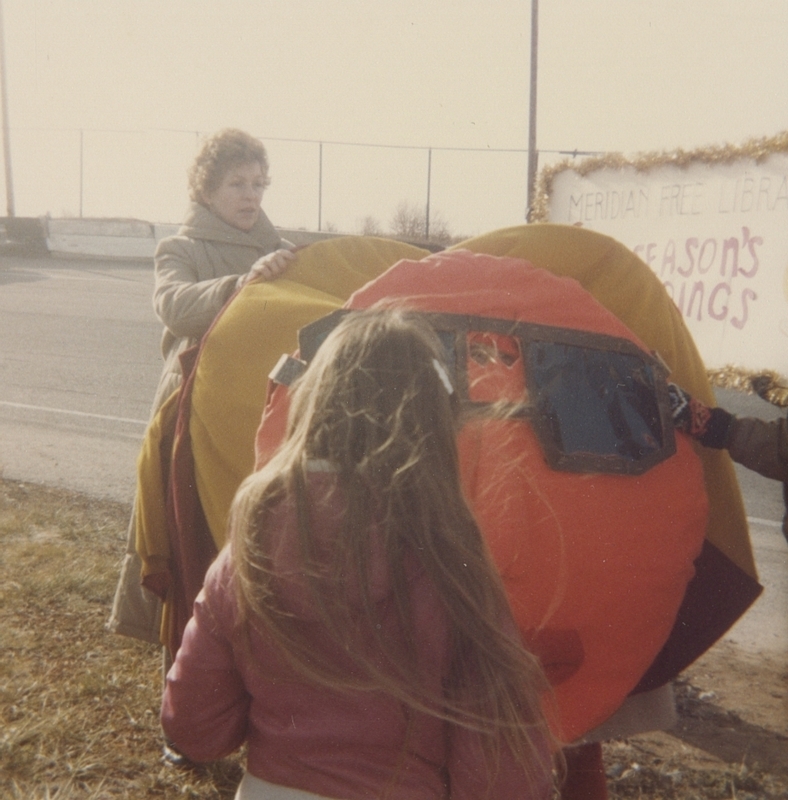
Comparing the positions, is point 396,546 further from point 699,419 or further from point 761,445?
point 761,445

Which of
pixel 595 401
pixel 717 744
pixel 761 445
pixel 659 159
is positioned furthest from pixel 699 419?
pixel 659 159

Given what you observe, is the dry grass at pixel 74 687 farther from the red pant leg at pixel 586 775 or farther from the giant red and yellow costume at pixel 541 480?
the red pant leg at pixel 586 775

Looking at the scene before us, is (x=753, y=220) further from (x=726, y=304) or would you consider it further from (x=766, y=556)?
(x=766, y=556)

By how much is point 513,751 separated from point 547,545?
42 centimetres

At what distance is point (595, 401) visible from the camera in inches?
81.7

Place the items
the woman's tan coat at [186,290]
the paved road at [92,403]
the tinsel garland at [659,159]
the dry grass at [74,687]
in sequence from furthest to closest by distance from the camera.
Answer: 1. the tinsel garland at [659,159]
2. the paved road at [92,403]
3. the woman's tan coat at [186,290]
4. the dry grass at [74,687]

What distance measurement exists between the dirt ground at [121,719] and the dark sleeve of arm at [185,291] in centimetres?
116

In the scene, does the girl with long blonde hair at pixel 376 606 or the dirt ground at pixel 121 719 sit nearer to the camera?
the girl with long blonde hair at pixel 376 606

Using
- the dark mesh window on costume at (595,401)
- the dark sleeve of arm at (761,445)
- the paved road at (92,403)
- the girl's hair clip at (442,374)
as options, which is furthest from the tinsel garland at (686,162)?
the girl's hair clip at (442,374)

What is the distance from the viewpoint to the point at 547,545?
74.8 inches

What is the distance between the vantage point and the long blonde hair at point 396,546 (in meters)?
1.57

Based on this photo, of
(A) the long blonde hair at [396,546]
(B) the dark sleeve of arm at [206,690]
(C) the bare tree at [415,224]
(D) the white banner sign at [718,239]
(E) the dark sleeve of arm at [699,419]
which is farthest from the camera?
(C) the bare tree at [415,224]

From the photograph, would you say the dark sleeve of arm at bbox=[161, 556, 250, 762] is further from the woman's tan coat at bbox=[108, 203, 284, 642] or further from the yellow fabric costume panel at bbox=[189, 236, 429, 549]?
the woman's tan coat at bbox=[108, 203, 284, 642]

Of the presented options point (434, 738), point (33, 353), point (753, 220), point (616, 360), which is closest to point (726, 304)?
point (753, 220)
